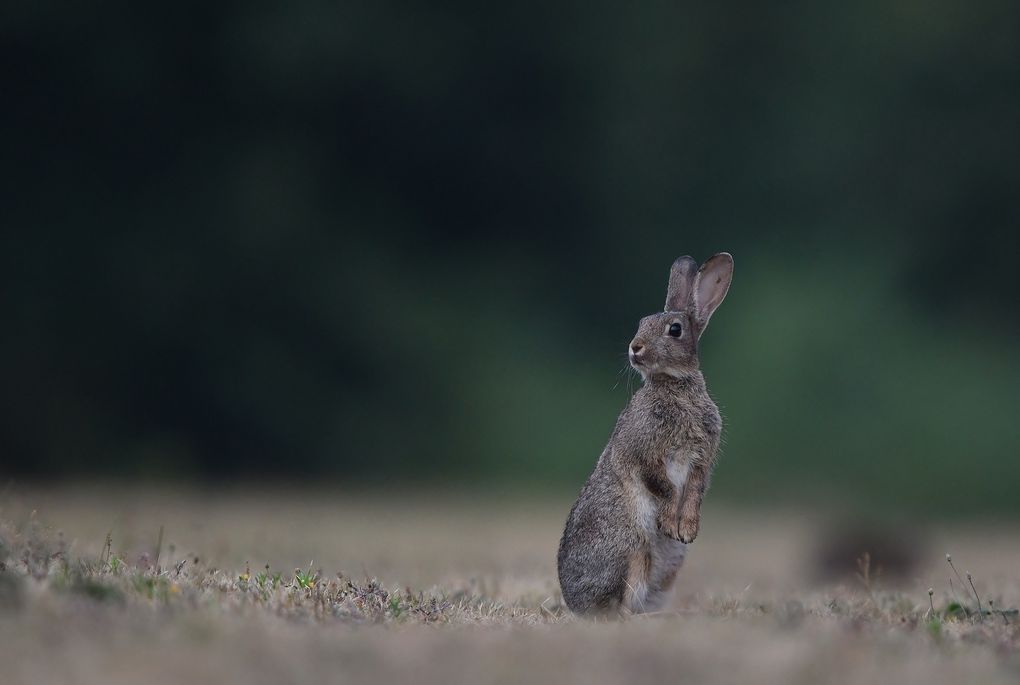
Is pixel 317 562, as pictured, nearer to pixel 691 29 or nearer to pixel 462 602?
pixel 462 602

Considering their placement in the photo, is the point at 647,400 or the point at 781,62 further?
the point at 781,62

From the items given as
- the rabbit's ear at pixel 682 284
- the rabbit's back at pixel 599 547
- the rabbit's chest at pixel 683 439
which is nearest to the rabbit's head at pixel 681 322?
the rabbit's ear at pixel 682 284

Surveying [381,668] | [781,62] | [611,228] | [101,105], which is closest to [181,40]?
[101,105]

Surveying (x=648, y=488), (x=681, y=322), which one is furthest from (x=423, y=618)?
(x=681, y=322)

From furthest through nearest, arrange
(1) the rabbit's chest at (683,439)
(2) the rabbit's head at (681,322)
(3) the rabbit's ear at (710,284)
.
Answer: (3) the rabbit's ear at (710,284) → (2) the rabbit's head at (681,322) → (1) the rabbit's chest at (683,439)

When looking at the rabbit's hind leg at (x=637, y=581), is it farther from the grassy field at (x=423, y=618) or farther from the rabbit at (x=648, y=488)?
the grassy field at (x=423, y=618)

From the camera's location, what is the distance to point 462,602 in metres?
6.73

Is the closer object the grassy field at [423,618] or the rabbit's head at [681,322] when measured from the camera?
the grassy field at [423,618]

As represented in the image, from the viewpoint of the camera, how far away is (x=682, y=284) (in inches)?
263

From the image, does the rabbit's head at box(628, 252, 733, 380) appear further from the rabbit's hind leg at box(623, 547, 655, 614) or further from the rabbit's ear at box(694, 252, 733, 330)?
the rabbit's hind leg at box(623, 547, 655, 614)

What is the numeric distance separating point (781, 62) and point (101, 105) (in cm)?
962

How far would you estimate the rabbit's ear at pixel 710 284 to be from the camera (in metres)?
6.68

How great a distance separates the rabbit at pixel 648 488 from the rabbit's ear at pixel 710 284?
7.0 inches

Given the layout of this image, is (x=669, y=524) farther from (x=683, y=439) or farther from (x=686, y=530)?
(x=683, y=439)
